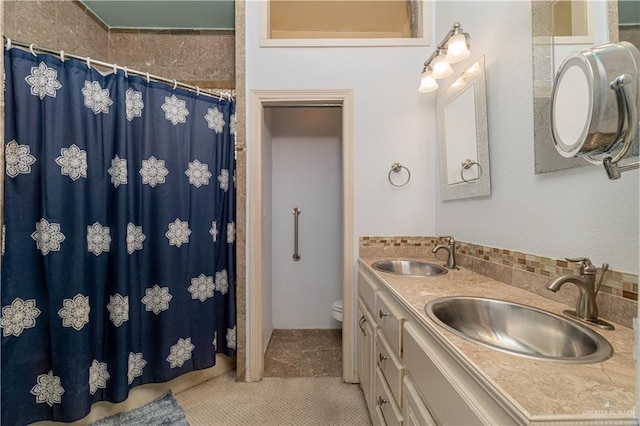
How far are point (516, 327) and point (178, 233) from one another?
1.76 meters

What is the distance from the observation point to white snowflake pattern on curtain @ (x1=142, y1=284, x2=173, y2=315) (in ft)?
5.14

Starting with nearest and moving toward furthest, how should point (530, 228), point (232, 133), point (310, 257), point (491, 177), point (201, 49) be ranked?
point (530, 228) → point (491, 177) → point (232, 133) → point (201, 49) → point (310, 257)

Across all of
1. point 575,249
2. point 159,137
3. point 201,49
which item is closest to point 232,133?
point 159,137

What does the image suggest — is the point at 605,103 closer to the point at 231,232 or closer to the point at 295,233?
the point at 231,232

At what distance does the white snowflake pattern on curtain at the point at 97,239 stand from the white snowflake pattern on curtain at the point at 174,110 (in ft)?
2.43

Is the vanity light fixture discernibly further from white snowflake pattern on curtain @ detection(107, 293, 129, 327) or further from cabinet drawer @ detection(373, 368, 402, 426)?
white snowflake pattern on curtain @ detection(107, 293, 129, 327)

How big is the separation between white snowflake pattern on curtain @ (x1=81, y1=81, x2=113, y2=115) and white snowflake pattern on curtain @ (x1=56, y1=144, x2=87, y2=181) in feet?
0.76

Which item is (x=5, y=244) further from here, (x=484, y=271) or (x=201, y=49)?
(x=484, y=271)

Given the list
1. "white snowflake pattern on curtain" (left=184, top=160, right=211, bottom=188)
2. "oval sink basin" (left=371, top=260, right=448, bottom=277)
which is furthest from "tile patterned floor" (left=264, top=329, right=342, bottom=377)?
"white snowflake pattern on curtain" (left=184, top=160, right=211, bottom=188)

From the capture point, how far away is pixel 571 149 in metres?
0.74

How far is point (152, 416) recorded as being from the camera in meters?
1.49

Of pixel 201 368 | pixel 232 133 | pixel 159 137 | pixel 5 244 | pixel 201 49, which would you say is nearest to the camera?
pixel 5 244

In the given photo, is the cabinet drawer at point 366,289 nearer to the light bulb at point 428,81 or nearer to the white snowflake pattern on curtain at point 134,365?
the light bulb at point 428,81

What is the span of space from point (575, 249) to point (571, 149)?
36cm
